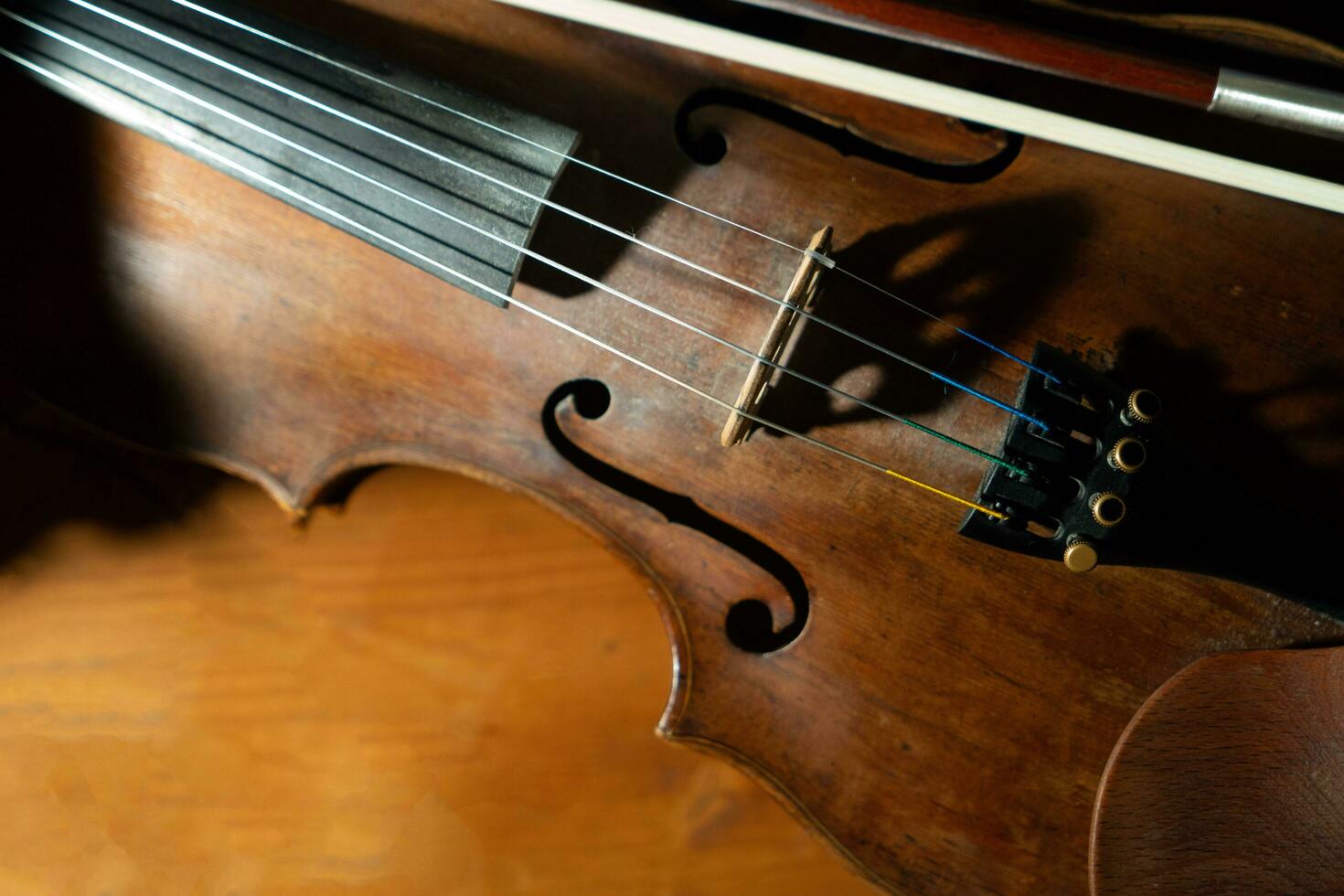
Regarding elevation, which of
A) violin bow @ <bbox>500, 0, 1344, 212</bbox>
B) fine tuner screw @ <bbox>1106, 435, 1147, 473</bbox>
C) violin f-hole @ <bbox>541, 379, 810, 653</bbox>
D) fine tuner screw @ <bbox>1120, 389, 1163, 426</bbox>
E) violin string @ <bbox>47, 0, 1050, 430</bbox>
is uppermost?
violin bow @ <bbox>500, 0, 1344, 212</bbox>

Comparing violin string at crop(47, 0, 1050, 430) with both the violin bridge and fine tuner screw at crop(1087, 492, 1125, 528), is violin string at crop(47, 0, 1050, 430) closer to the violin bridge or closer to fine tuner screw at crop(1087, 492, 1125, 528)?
the violin bridge

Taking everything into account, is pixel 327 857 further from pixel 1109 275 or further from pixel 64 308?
pixel 1109 275

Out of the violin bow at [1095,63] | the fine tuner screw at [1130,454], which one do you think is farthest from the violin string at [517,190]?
the violin bow at [1095,63]

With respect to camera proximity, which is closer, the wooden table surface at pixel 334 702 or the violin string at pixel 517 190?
the violin string at pixel 517 190

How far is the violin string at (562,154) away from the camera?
818mm

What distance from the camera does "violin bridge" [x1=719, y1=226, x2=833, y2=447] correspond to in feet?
2.58

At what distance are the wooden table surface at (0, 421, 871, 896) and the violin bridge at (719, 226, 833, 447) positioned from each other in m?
0.37

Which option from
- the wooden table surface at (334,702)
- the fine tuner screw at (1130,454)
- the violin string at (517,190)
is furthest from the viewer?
the wooden table surface at (334,702)

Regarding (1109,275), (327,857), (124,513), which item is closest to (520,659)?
(327,857)

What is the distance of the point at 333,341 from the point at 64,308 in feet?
1.08

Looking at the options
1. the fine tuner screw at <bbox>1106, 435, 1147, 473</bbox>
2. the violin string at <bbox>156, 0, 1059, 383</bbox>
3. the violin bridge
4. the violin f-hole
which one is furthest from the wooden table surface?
the fine tuner screw at <bbox>1106, 435, 1147, 473</bbox>

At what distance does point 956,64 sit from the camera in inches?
33.6

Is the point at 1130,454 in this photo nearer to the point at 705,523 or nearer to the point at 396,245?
the point at 705,523

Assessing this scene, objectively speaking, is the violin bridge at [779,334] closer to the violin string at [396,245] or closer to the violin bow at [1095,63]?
the violin string at [396,245]
